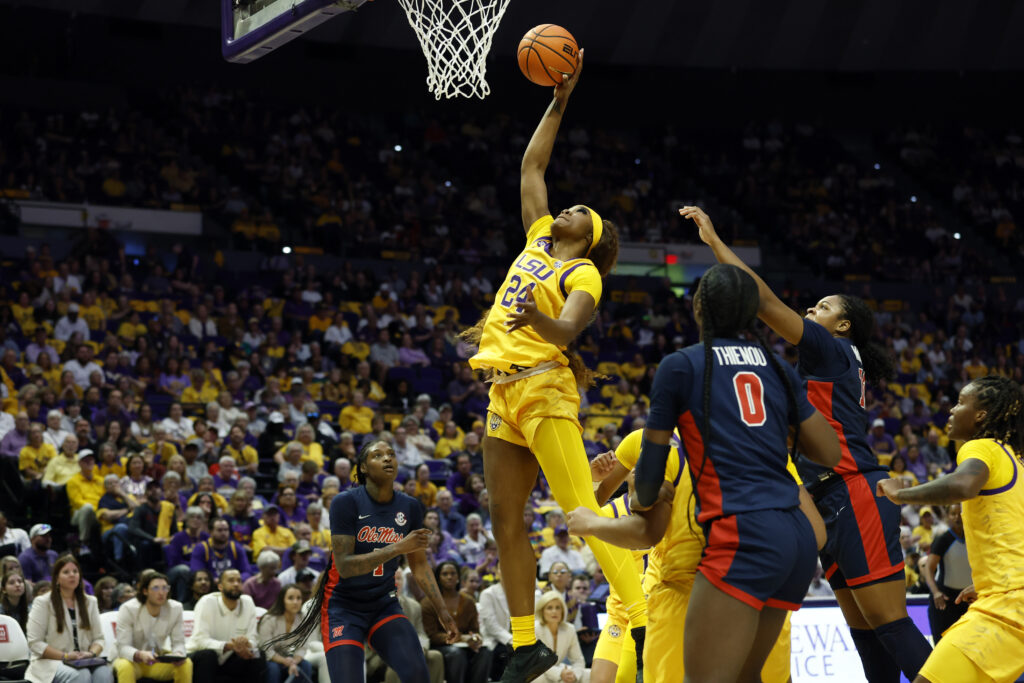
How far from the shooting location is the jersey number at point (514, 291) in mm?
5883

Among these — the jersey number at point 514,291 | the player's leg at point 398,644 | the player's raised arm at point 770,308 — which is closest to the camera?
the player's raised arm at point 770,308

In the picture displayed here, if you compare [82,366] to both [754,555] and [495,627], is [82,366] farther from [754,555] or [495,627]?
[754,555]

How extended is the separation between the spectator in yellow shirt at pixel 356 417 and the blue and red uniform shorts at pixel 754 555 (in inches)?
494

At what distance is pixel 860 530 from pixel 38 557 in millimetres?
8367

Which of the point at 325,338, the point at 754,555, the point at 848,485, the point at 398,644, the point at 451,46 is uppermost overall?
the point at 451,46

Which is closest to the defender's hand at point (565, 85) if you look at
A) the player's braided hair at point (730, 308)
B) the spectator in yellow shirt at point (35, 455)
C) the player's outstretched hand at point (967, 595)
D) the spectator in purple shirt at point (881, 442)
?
the player's braided hair at point (730, 308)

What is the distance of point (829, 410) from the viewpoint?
5.66 metres

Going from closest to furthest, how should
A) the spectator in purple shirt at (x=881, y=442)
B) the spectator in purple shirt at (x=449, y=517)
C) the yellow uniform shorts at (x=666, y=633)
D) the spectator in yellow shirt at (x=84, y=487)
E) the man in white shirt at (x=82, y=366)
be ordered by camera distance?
the yellow uniform shorts at (x=666, y=633), the spectator in yellow shirt at (x=84, y=487), the spectator in purple shirt at (x=449, y=517), the man in white shirt at (x=82, y=366), the spectator in purple shirt at (x=881, y=442)

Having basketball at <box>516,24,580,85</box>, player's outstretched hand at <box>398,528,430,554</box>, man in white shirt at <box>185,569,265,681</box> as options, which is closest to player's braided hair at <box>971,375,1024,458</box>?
basketball at <box>516,24,580,85</box>

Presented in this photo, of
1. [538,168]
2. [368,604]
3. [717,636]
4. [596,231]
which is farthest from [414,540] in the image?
[717,636]

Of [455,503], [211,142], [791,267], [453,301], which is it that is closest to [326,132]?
[211,142]

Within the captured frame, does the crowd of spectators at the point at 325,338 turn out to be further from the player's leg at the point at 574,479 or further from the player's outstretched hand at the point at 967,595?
the player's outstretched hand at the point at 967,595

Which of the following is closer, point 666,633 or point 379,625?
point 666,633

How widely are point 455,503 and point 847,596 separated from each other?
27.9 ft
